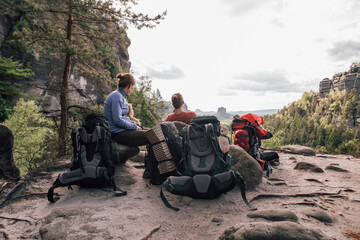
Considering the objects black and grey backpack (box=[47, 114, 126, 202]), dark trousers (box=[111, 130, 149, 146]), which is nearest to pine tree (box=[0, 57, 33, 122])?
dark trousers (box=[111, 130, 149, 146])

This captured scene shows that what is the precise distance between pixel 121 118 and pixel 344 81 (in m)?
168

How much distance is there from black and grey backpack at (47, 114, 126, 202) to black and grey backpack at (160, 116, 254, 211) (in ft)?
4.39

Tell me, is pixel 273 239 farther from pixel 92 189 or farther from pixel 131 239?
pixel 92 189

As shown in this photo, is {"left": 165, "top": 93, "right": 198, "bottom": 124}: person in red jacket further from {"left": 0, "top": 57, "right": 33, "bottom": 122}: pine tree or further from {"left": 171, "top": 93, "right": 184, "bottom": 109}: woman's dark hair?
{"left": 0, "top": 57, "right": 33, "bottom": 122}: pine tree

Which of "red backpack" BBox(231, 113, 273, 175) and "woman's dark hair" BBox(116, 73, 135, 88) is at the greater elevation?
"woman's dark hair" BBox(116, 73, 135, 88)

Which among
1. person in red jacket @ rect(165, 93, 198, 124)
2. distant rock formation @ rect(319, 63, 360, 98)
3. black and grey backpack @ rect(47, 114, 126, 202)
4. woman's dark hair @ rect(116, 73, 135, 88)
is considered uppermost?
distant rock formation @ rect(319, 63, 360, 98)

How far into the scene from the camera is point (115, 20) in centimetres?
864

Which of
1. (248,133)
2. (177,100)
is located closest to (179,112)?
(177,100)

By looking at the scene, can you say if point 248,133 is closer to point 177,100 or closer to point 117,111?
point 177,100

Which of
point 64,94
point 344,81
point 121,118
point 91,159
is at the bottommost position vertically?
point 91,159

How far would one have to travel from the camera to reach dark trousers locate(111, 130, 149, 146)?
4.84 m

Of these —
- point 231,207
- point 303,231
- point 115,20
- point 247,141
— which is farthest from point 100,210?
point 115,20

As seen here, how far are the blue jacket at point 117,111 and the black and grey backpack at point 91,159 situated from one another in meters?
0.49

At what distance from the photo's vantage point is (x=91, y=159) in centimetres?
405
